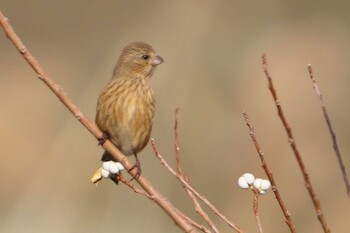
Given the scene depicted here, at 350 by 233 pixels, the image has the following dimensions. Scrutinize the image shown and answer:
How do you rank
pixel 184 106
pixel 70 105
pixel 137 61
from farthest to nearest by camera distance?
pixel 184 106
pixel 137 61
pixel 70 105

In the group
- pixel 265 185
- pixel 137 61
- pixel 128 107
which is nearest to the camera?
pixel 265 185

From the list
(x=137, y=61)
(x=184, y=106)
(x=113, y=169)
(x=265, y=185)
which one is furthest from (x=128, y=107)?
(x=184, y=106)

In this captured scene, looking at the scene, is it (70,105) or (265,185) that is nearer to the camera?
(265,185)

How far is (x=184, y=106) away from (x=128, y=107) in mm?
4080

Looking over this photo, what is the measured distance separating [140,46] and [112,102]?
0.42 meters

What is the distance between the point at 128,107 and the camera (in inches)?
141

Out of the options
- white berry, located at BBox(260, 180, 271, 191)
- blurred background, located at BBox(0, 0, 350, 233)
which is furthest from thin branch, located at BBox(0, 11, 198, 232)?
blurred background, located at BBox(0, 0, 350, 233)

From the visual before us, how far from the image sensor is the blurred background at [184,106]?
22.5 ft

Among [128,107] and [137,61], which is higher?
[137,61]

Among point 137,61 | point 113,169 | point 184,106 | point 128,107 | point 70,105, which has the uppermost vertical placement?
point 184,106

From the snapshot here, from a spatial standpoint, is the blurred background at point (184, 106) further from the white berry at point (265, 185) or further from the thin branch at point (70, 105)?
the white berry at point (265, 185)

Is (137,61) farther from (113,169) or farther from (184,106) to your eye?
(184,106)

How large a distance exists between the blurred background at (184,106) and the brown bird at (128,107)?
2.63 m

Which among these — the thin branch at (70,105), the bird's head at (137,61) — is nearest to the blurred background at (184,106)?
the bird's head at (137,61)
